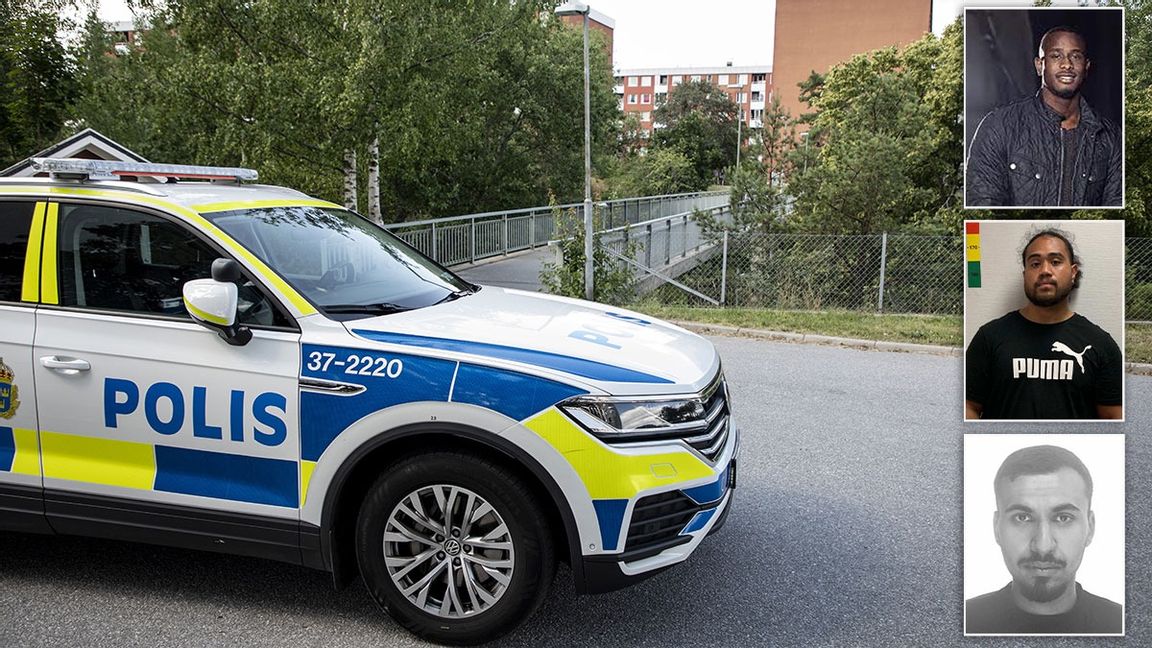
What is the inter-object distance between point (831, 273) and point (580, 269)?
4221 millimetres

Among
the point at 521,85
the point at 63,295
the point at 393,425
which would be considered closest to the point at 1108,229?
the point at 393,425

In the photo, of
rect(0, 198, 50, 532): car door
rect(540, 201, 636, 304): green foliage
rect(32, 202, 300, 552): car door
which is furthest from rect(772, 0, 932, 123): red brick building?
rect(0, 198, 50, 532): car door

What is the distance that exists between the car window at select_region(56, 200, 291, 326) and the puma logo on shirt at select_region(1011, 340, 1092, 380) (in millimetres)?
3048

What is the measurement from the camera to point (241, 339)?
3734 millimetres

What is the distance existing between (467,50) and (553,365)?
57.2ft

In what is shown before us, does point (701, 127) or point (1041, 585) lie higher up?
point (701, 127)

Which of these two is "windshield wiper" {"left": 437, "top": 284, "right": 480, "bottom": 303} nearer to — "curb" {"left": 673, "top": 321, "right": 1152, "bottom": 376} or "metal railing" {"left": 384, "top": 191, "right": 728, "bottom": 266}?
"curb" {"left": 673, "top": 321, "right": 1152, "bottom": 376}

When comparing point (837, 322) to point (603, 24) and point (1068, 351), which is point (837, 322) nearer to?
point (1068, 351)

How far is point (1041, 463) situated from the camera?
1.94 m

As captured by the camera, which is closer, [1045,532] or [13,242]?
[1045,532]

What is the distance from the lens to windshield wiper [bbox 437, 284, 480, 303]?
15.1 ft

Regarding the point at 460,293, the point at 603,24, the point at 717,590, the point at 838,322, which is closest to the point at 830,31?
the point at 603,24

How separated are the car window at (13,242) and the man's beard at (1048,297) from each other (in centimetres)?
394

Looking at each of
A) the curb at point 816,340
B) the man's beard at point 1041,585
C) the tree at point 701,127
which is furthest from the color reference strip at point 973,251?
the tree at point 701,127
